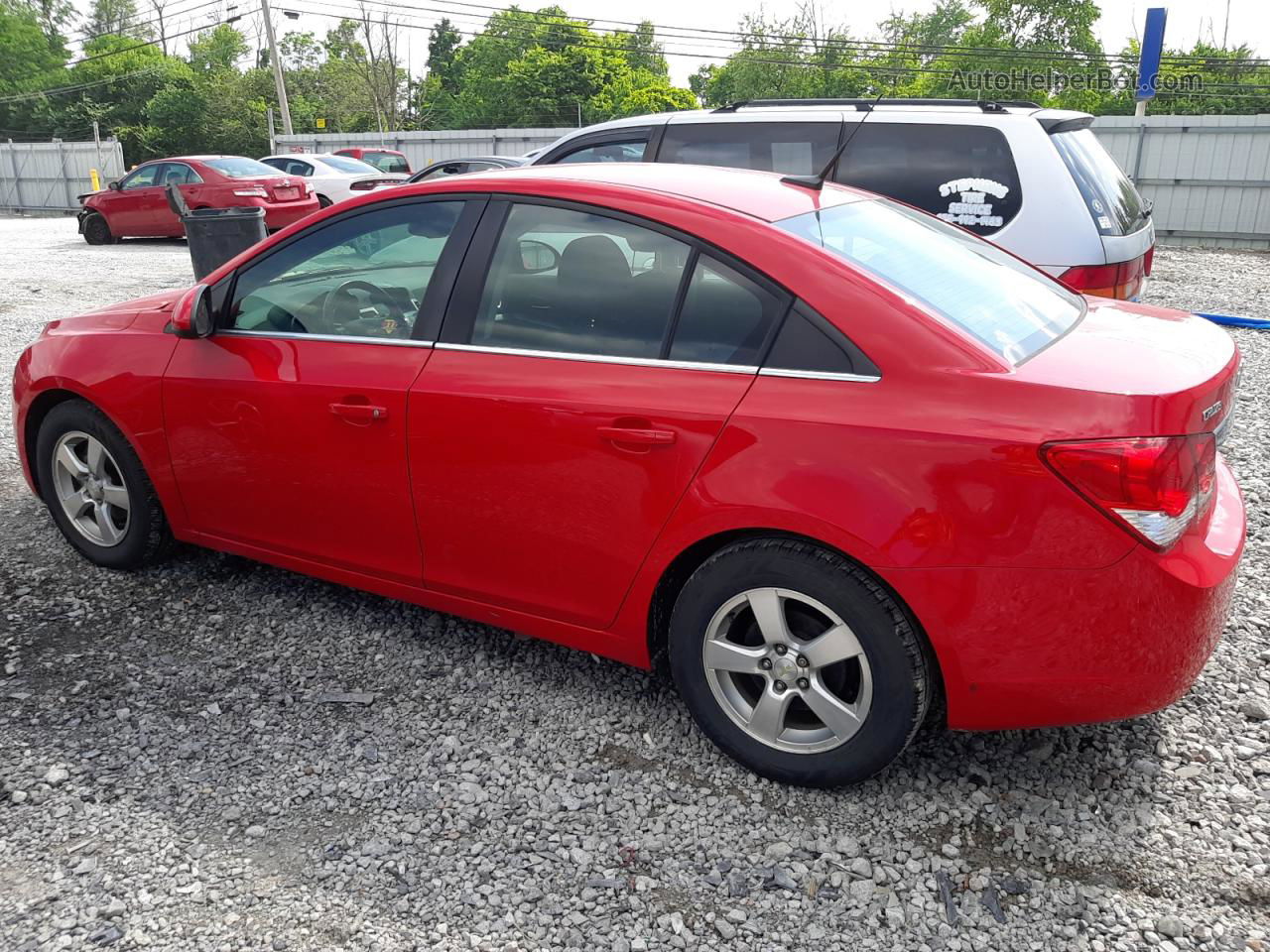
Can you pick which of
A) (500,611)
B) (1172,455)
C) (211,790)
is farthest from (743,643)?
(211,790)

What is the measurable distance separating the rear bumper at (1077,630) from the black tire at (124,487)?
2.96 metres

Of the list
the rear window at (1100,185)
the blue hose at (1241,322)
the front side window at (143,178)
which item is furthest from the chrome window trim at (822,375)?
the front side window at (143,178)

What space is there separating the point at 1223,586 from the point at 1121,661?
0.33m

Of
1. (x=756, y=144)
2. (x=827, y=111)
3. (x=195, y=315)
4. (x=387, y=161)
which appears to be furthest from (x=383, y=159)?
(x=195, y=315)

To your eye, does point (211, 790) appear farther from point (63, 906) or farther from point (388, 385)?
point (388, 385)

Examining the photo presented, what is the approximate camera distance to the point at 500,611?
3186 millimetres

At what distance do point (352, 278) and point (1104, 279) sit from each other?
162 inches

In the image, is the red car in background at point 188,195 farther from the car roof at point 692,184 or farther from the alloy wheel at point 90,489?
the car roof at point 692,184

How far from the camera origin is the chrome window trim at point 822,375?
8.14ft

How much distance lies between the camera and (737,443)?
8.43 feet

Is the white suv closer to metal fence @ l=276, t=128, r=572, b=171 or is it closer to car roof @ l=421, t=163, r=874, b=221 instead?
car roof @ l=421, t=163, r=874, b=221

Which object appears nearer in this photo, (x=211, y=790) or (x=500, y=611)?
(x=211, y=790)

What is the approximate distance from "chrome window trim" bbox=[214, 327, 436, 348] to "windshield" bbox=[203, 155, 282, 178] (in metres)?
15.0

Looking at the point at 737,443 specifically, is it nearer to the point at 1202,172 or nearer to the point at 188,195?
the point at 188,195
